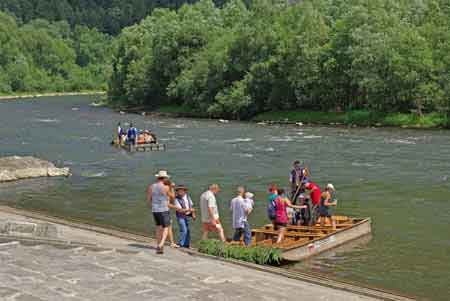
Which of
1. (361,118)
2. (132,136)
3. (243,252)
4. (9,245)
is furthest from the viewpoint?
(361,118)

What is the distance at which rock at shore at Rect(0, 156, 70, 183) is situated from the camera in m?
43.7

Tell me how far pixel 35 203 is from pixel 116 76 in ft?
317

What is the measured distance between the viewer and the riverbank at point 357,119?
7444cm

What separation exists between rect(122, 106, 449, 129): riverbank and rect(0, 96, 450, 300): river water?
5.18 m

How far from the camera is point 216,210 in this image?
72.3 ft

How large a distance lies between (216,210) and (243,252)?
1495 mm

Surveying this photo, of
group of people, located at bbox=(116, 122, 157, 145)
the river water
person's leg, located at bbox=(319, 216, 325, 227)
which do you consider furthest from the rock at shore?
person's leg, located at bbox=(319, 216, 325, 227)

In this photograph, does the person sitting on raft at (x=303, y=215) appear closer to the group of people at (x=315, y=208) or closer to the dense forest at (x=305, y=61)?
the group of people at (x=315, y=208)

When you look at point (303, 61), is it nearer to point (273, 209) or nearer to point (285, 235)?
point (285, 235)

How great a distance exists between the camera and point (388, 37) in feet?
267

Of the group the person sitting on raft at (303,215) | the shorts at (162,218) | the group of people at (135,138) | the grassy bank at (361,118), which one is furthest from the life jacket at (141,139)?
the shorts at (162,218)

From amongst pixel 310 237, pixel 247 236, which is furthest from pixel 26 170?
pixel 247 236

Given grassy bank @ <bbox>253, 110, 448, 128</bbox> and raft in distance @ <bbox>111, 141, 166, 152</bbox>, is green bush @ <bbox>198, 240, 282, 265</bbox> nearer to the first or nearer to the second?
raft in distance @ <bbox>111, 141, 166, 152</bbox>

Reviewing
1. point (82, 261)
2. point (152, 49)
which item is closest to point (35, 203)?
point (82, 261)
